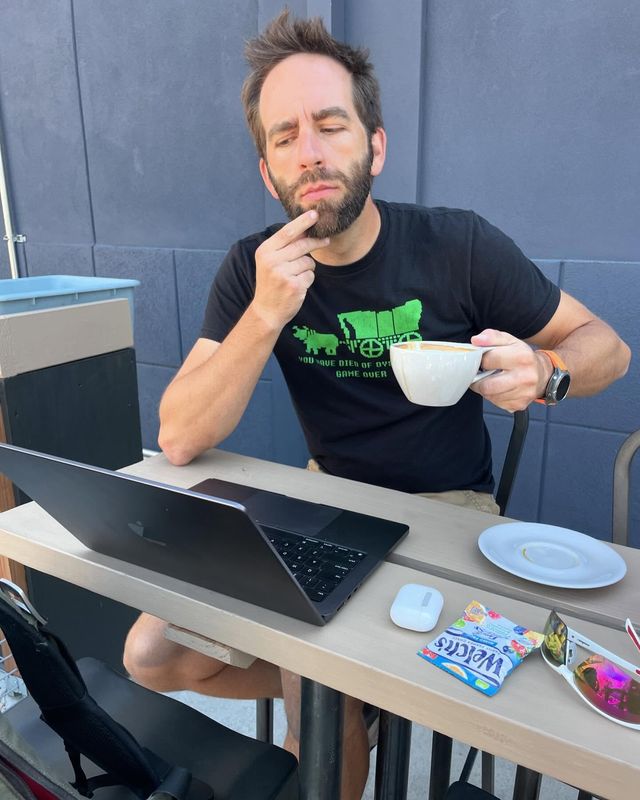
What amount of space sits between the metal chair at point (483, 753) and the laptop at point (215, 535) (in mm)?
317

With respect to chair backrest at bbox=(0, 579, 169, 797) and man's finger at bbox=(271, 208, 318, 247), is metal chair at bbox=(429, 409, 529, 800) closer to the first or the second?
chair backrest at bbox=(0, 579, 169, 797)

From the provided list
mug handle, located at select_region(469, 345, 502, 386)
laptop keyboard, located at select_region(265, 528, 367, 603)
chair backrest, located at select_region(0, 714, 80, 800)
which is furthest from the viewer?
mug handle, located at select_region(469, 345, 502, 386)

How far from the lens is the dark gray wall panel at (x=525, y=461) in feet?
7.38

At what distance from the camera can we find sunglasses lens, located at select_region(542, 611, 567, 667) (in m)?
0.60

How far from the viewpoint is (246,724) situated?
66.6 inches

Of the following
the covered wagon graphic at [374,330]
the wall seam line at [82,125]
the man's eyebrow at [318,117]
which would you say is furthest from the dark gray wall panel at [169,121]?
the covered wagon graphic at [374,330]

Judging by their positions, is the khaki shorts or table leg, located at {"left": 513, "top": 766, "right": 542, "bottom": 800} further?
the khaki shorts

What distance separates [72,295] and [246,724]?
132 centimetres

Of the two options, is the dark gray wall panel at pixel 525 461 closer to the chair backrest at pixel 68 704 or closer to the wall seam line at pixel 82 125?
the chair backrest at pixel 68 704

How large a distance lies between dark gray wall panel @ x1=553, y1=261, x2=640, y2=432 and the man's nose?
1.18 metres

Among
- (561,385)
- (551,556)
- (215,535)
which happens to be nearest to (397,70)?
(561,385)

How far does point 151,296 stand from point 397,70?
62.2 inches

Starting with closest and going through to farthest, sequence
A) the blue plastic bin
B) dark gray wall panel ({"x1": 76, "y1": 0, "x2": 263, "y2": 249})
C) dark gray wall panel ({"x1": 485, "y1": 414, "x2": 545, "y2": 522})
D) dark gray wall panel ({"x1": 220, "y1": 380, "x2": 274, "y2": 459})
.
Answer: the blue plastic bin
dark gray wall panel ({"x1": 485, "y1": 414, "x2": 545, "y2": 522})
dark gray wall panel ({"x1": 76, "y1": 0, "x2": 263, "y2": 249})
dark gray wall panel ({"x1": 220, "y1": 380, "x2": 274, "y2": 459})

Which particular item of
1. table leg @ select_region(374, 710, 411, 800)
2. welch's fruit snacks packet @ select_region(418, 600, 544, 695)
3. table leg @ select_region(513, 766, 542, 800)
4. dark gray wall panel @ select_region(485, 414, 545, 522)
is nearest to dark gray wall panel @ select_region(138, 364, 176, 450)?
dark gray wall panel @ select_region(485, 414, 545, 522)
